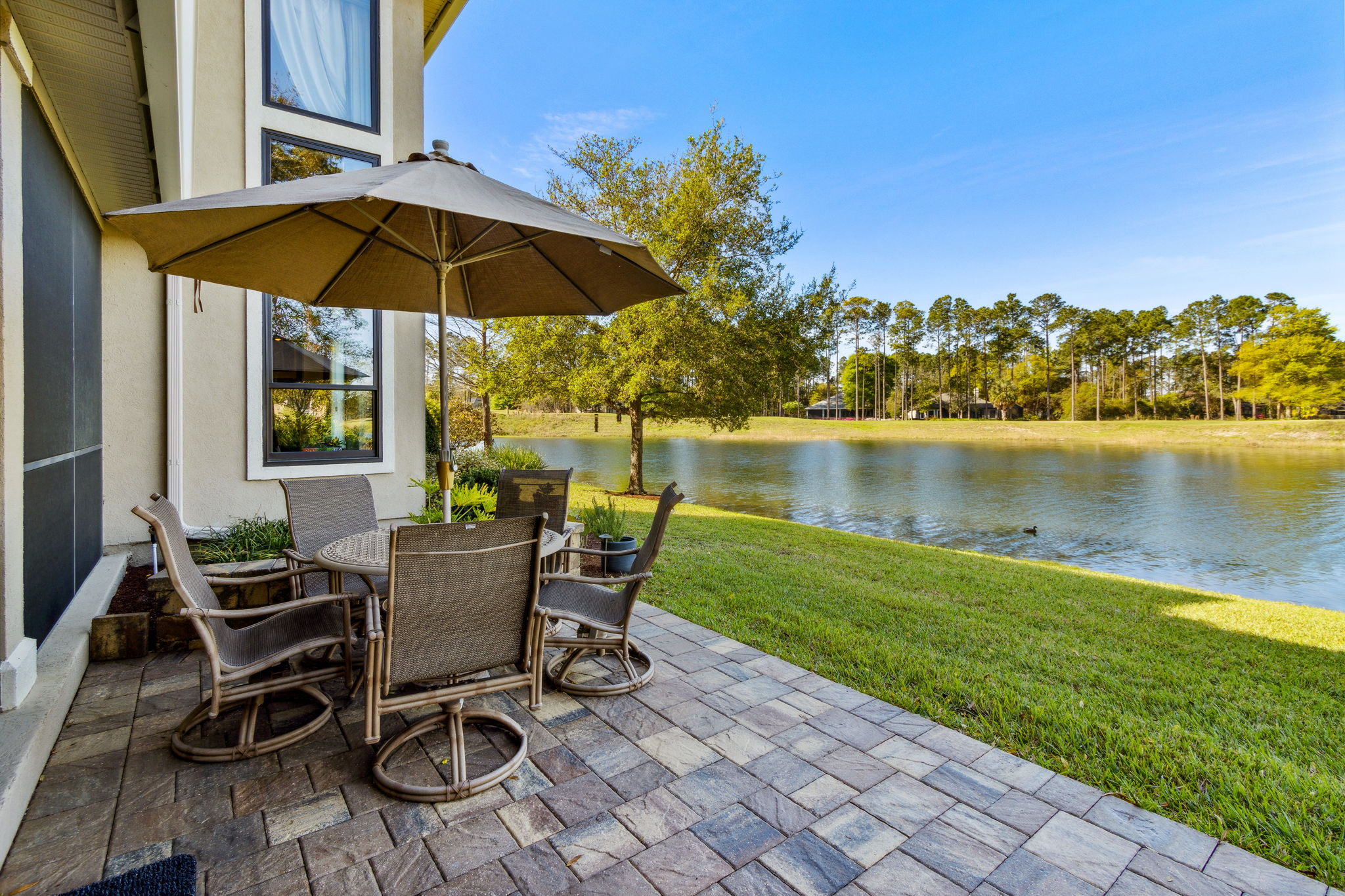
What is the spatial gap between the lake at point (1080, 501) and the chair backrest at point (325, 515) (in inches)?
361

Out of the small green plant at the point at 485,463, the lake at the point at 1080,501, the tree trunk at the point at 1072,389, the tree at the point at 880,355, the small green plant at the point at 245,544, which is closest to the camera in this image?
the small green plant at the point at 245,544

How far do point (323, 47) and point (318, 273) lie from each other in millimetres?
3327

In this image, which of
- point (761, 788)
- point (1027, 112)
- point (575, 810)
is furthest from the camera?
point (1027, 112)

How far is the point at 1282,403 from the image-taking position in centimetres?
4175

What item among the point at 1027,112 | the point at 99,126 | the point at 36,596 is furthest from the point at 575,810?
the point at 1027,112

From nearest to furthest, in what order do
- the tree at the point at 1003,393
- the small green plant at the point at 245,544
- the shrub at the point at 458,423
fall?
the small green plant at the point at 245,544, the shrub at the point at 458,423, the tree at the point at 1003,393

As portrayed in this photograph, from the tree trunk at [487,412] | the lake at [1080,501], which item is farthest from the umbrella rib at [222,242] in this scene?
the lake at [1080,501]

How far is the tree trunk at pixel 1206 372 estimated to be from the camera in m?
44.4

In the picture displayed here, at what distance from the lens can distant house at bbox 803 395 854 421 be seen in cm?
6040

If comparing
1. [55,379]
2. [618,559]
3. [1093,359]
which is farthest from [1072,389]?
[55,379]

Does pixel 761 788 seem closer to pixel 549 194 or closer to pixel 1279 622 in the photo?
pixel 1279 622

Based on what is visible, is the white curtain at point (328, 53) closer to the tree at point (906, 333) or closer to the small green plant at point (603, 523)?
the small green plant at point (603, 523)

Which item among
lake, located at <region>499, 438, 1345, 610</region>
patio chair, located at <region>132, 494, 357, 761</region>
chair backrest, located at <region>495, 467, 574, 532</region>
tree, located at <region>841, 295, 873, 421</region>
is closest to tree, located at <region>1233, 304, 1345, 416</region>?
lake, located at <region>499, 438, 1345, 610</region>

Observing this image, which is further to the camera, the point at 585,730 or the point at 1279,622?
the point at 1279,622
